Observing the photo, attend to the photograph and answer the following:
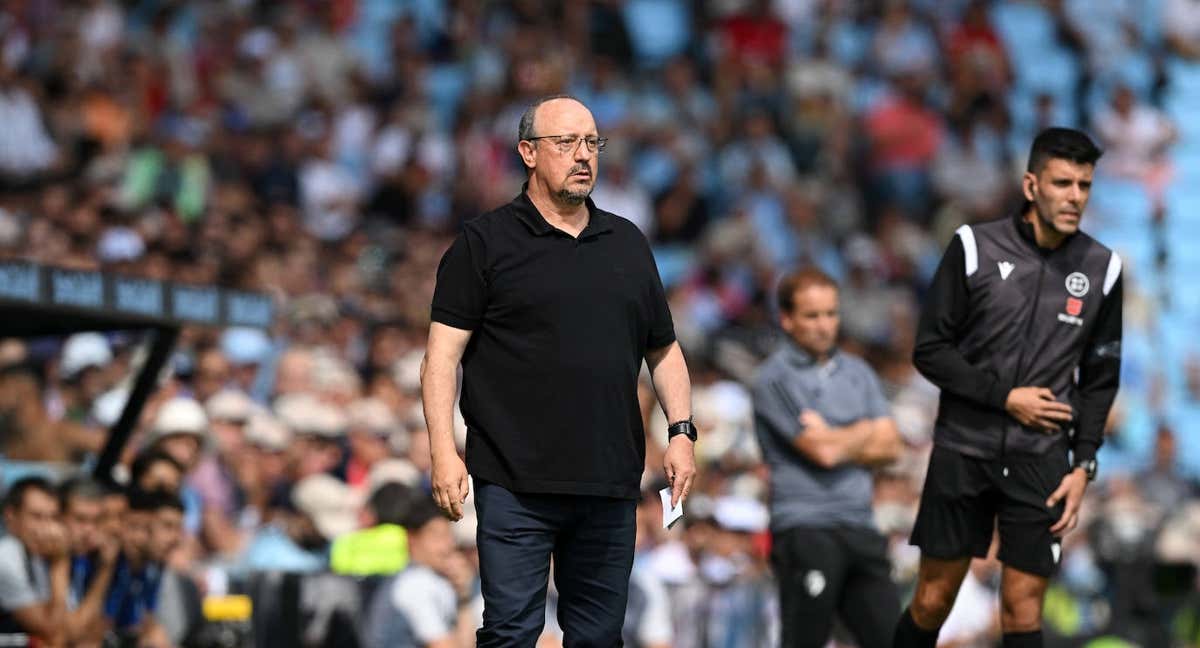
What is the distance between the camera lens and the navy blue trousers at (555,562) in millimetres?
7164

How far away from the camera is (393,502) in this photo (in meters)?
10.9

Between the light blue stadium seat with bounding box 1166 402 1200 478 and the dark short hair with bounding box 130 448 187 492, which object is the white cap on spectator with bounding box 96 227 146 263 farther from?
the light blue stadium seat with bounding box 1166 402 1200 478

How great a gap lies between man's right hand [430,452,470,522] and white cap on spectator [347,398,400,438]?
7.26m

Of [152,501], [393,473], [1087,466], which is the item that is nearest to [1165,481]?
[393,473]

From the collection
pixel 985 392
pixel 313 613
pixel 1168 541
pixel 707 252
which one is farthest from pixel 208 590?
pixel 707 252

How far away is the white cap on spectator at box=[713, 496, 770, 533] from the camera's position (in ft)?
43.9

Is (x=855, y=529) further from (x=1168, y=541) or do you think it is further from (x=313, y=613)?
(x=1168, y=541)

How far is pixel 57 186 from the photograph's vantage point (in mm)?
16859

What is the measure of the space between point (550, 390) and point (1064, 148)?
2.41 metres

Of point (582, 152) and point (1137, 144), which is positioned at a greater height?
point (1137, 144)

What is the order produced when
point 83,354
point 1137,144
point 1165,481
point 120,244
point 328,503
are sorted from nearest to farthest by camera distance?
point 328,503 → point 83,354 → point 120,244 → point 1165,481 → point 1137,144

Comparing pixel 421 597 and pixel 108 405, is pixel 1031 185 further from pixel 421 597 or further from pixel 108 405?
pixel 108 405

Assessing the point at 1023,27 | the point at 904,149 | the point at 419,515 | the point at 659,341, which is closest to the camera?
the point at 659,341

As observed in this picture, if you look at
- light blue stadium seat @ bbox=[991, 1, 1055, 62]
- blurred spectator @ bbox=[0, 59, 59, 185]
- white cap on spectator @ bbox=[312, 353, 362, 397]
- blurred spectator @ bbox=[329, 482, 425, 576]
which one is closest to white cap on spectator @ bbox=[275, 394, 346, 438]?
white cap on spectator @ bbox=[312, 353, 362, 397]
